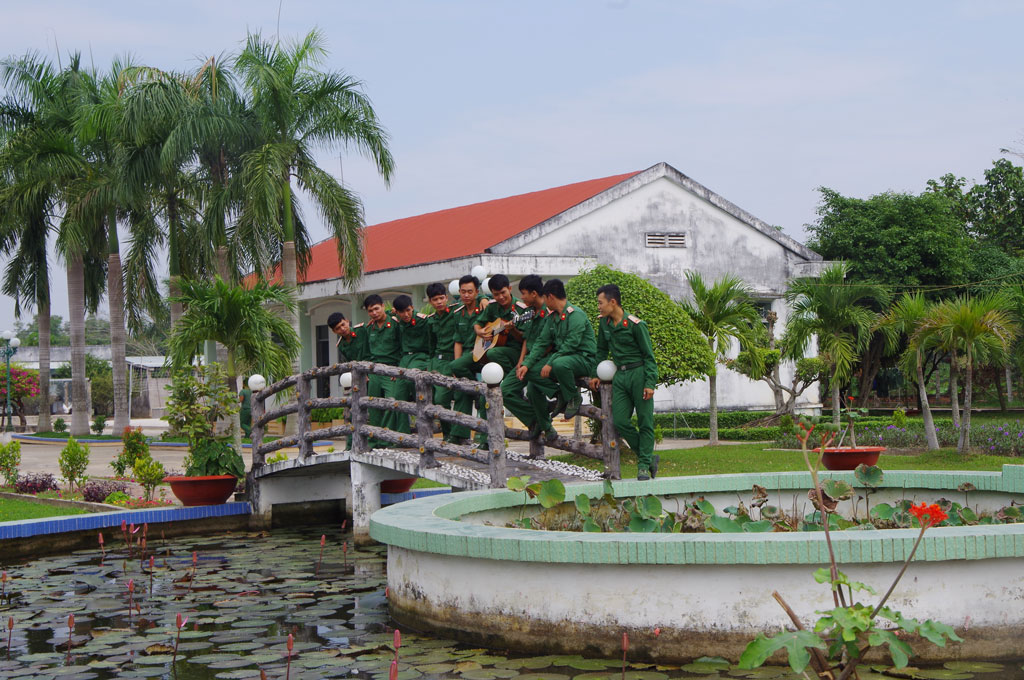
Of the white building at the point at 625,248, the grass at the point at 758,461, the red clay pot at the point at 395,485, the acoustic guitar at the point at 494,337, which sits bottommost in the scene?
the grass at the point at 758,461

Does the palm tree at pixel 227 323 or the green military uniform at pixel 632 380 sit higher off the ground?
the palm tree at pixel 227 323

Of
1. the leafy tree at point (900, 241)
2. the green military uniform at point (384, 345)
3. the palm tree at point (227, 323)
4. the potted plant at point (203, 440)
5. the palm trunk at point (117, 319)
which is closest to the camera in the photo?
the green military uniform at point (384, 345)

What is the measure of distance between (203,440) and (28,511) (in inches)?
78.4

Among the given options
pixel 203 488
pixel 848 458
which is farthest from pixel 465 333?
pixel 848 458

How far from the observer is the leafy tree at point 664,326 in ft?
56.9

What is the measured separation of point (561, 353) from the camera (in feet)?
32.3

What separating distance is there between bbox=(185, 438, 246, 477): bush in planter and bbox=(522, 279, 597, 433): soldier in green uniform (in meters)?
4.12

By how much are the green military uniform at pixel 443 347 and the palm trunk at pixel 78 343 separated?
1872 cm

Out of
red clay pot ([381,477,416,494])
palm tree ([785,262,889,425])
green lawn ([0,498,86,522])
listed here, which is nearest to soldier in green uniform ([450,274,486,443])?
red clay pot ([381,477,416,494])

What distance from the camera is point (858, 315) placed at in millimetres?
18422

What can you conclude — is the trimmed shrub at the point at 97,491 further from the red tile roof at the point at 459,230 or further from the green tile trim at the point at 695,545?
the red tile roof at the point at 459,230

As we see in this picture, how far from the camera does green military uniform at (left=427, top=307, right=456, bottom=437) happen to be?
1127cm

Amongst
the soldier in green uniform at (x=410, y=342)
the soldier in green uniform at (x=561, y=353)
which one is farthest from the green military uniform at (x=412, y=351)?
the soldier in green uniform at (x=561, y=353)

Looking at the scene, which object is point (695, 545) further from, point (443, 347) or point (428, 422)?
point (443, 347)
